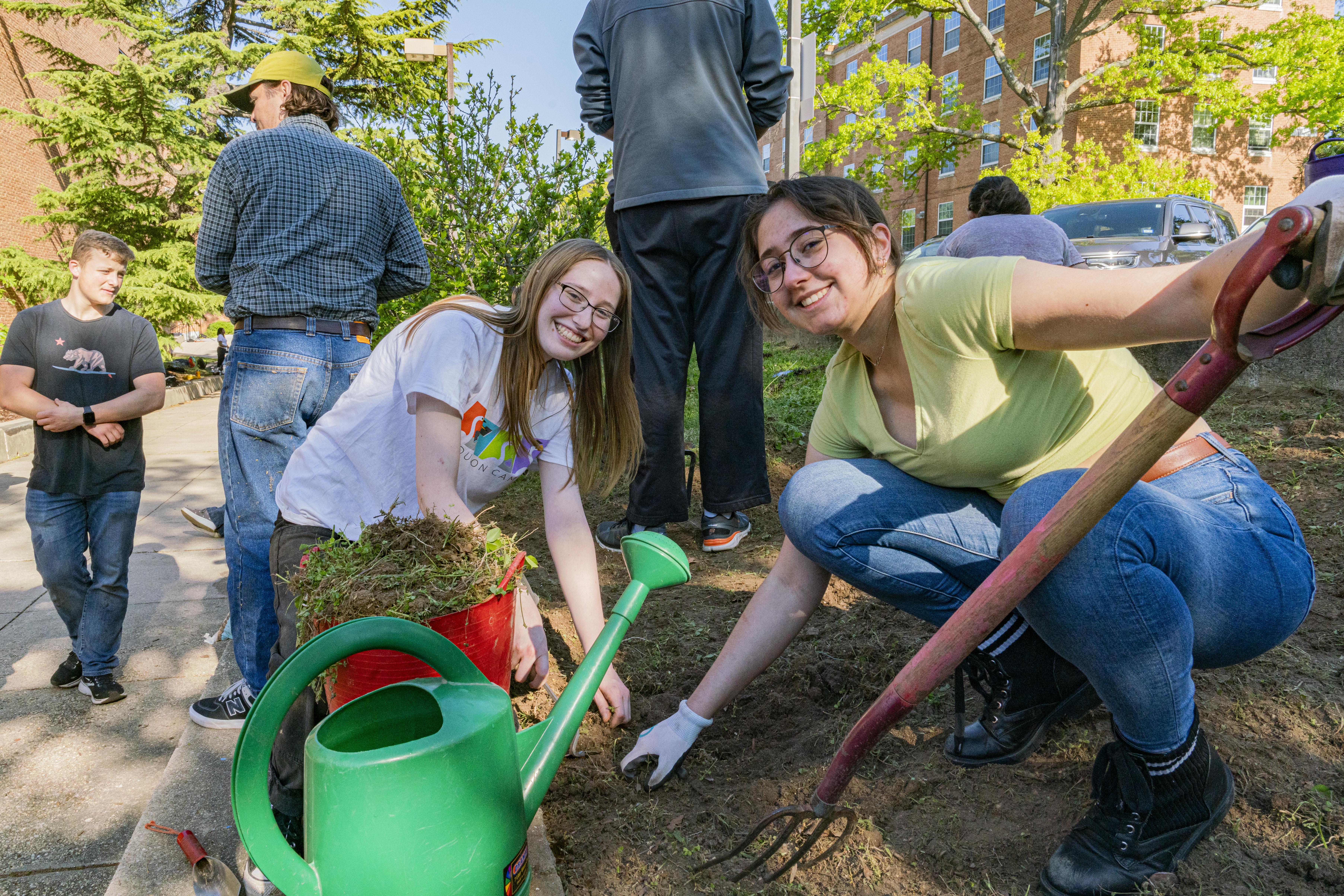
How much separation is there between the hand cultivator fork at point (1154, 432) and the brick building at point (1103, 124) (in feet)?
60.3

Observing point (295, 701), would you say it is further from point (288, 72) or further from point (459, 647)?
point (288, 72)

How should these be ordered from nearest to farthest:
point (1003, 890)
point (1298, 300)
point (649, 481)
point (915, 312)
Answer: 1. point (1298, 300)
2. point (1003, 890)
3. point (915, 312)
4. point (649, 481)

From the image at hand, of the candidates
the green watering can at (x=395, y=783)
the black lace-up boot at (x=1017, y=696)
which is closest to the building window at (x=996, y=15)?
the black lace-up boot at (x=1017, y=696)

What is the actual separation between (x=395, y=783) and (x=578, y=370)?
4.50ft

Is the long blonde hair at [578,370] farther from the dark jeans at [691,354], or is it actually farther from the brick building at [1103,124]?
the brick building at [1103,124]

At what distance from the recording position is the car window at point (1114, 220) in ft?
28.5

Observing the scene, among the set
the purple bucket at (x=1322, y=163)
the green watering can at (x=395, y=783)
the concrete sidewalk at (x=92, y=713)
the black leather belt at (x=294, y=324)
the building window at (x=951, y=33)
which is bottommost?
the concrete sidewalk at (x=92, y=713)

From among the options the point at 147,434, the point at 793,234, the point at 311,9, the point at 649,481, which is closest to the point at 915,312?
the point at 793,234

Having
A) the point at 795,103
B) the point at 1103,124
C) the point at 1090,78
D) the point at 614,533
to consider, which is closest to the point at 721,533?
the point at 614,533

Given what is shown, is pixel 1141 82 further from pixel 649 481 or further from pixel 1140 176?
pixel 649 481

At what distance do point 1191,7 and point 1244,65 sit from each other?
6.08 feet

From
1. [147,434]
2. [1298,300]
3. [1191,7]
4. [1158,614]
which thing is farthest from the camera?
[1191,7]

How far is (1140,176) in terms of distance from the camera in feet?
49.1

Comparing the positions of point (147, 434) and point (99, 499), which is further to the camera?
point (147, 434)
